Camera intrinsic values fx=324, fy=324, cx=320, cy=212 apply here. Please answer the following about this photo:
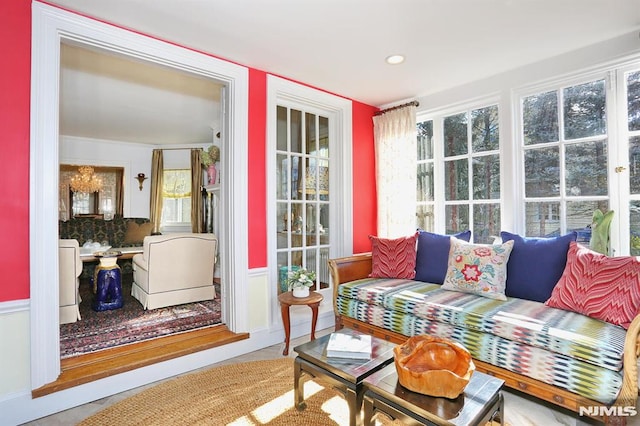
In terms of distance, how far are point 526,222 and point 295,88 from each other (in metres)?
2.46

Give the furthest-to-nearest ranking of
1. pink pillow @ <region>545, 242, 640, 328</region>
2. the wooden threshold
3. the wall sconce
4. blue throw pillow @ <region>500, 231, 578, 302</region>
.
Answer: the wall sconce < blue throw pillow @ <region>500, 231, 578, 302</region> < the wooden threshold < pink pillow @ <region>545, 242, 640, 328</region>

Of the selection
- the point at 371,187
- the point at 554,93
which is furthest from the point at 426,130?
the point at 554,93

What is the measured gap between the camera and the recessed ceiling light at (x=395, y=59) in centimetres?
265

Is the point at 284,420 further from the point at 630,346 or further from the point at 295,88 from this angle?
the point at 295,88

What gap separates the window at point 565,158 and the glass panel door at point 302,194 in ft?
6.36

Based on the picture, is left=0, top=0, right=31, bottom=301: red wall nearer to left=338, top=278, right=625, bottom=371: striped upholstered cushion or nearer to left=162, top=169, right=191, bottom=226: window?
left=338, top=278, right=625, bottom=371: striped upholstered cushion

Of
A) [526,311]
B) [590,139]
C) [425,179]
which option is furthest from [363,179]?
[526,311]

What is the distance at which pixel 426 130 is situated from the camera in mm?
3658

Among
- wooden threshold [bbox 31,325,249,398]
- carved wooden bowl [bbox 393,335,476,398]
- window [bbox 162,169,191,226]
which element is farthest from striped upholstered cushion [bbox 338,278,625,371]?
window [bbox 162,169,191,226]

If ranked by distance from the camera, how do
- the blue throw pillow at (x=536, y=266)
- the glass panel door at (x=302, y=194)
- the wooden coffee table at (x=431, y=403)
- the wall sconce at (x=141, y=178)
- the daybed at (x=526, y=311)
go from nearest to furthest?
the wooden coffee table at (x=431, y=403)
the daybed at (x=526, y=311)
the blue throw pillow at (x=536, y=266)
the glass panel door at (x=302, y=194)
the wall sconce at (x=141, y=178)

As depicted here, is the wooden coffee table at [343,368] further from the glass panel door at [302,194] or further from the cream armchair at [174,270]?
the cream armchair at [174,270]

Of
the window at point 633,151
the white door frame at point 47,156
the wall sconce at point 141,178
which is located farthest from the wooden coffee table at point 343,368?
the wall sconce at point 141,178

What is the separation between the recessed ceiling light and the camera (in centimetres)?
265

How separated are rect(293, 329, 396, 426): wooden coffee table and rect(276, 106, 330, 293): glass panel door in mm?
1378
